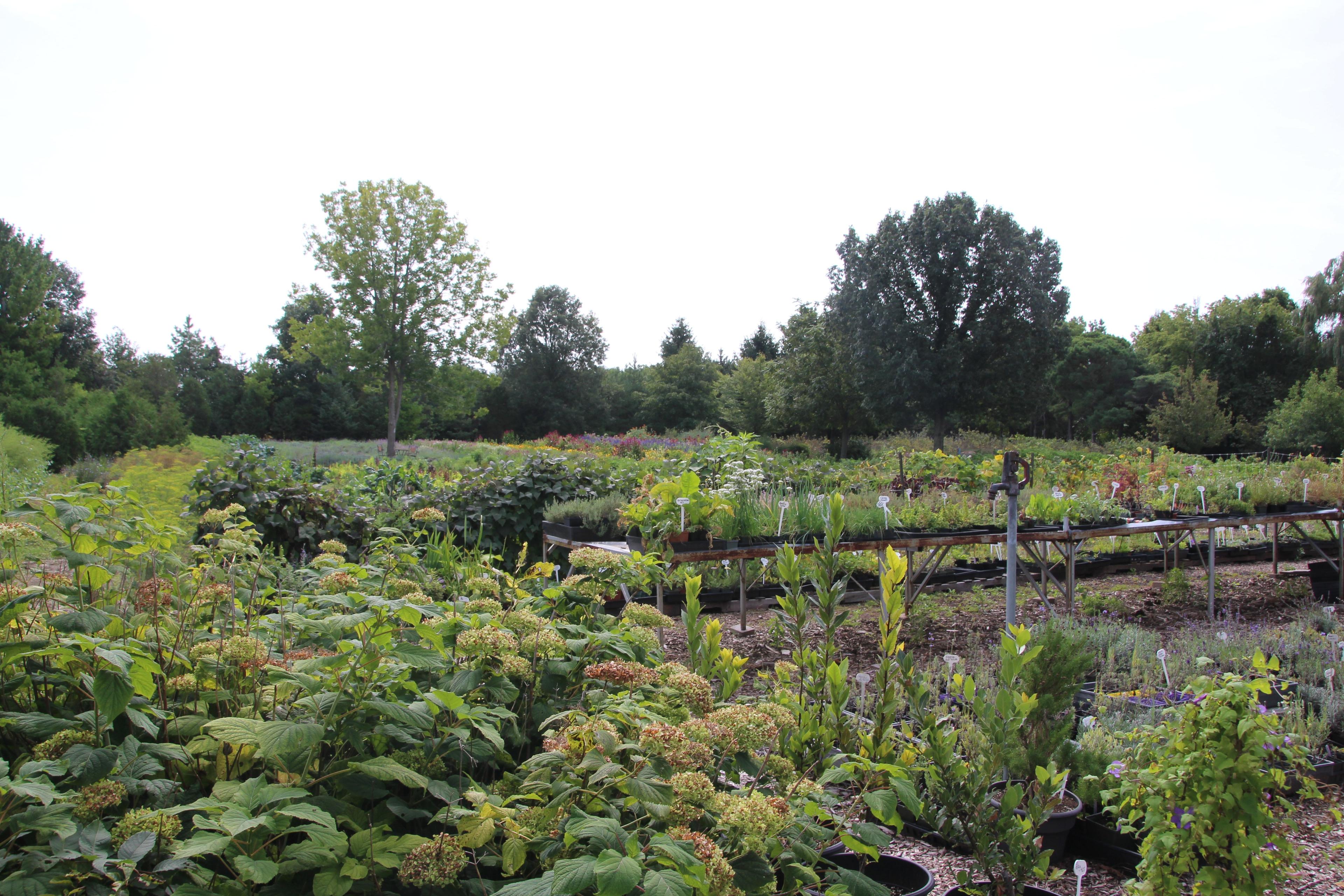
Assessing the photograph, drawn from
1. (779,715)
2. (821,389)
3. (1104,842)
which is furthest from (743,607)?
(821,389)

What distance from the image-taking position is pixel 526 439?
36.1 metres

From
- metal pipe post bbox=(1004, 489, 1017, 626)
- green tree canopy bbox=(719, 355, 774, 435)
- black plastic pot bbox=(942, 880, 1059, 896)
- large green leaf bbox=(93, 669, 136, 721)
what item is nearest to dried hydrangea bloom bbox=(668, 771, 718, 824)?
large green leaf bbox=(93, 669, 136, 721)

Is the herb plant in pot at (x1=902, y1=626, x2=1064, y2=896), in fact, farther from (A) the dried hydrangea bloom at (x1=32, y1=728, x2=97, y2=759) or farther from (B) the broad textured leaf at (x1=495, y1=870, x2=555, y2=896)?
(A) the dried hydrangea bloom at (x1=32, y1=728, x2=97, y2=759)

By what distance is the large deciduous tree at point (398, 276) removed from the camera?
22531mm

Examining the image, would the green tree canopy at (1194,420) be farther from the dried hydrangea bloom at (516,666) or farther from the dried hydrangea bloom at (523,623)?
the dried hydrangea bloom at (516,666)

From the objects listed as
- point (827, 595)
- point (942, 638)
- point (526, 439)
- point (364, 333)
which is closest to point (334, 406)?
point (526, 439)

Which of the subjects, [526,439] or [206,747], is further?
[526,439]

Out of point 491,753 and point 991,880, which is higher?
point 491,753

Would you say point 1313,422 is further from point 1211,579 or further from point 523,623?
point 523,623

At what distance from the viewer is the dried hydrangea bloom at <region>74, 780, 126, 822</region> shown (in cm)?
97

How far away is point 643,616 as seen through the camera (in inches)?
63.7

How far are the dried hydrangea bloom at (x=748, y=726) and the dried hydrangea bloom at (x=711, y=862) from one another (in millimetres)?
210

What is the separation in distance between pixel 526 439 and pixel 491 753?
3548cm

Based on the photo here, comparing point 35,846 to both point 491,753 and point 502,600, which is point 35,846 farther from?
point 502,600
